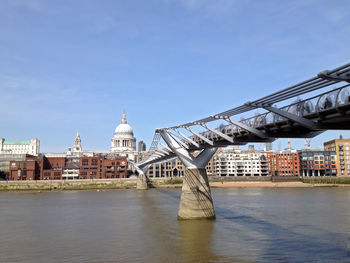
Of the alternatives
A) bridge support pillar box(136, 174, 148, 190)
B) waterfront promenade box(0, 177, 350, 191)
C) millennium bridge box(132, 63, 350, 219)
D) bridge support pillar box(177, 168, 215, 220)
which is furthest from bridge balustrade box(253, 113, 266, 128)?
waterfront promenade box(0, 177, 350, 191)

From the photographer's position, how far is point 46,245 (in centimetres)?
2264

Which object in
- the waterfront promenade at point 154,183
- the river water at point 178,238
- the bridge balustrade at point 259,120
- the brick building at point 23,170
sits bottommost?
the river water at point 178,238

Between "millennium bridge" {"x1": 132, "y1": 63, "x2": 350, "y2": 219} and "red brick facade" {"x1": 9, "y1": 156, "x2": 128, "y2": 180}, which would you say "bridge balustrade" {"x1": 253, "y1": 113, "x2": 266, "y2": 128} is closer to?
"millennium bridge" {"x1": 132, "y1": 63, "x2": 350, "y2": 219}

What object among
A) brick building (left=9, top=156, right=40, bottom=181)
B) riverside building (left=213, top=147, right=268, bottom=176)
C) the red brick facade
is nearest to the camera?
brick building (left=9, top=156, right=40, bottom=181)

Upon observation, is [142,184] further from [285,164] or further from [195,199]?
[285,164]

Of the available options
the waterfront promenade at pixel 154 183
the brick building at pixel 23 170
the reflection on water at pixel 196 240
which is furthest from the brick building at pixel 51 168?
the reflection on water at pixel 196 240

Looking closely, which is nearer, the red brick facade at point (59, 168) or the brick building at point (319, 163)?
the red brick facade at point (59, 168)

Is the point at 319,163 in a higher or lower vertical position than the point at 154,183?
higher

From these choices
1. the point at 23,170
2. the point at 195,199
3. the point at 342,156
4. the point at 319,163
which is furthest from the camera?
the point at 319,163

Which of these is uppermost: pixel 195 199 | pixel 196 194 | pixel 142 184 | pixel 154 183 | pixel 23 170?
pixel 23 170

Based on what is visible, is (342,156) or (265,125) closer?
(265,125)

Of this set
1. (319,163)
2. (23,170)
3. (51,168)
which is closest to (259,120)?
(23,170)

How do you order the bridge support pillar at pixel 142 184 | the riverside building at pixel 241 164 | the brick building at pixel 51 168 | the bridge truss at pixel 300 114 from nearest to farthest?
the bridge truss at pixel 300 114 → the bridge support pillar at pixel 142 184 → the brick building at pixel 51 168 → the riverside building at pixel 241 164

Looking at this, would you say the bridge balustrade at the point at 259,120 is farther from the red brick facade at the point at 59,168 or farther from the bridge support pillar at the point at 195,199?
the red brick facade at the point at 59,168
